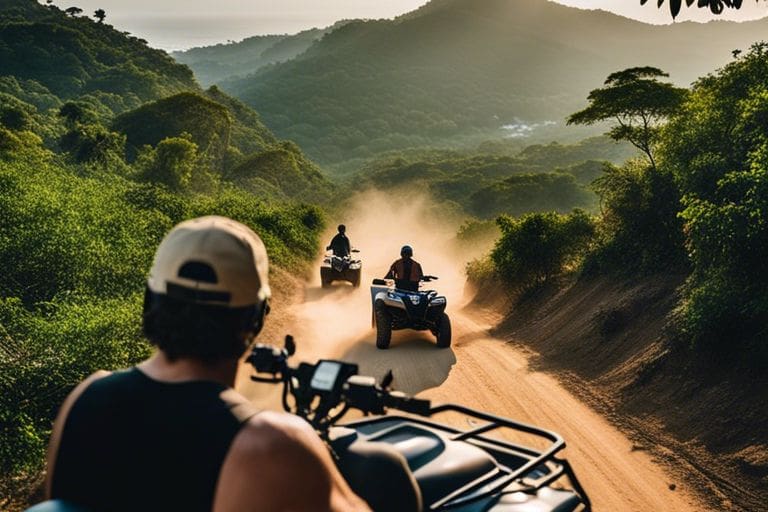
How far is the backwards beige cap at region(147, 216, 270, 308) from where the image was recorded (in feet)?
6.24

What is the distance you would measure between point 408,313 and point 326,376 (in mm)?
10490

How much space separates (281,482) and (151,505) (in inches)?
15.5

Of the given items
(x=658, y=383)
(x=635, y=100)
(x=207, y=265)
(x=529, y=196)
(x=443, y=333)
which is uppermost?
(x=635, y=100)

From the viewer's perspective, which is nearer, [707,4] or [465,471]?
[465,471]

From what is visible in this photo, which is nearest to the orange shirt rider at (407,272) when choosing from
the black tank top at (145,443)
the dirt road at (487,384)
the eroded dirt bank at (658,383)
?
the dirt road at (487,384)

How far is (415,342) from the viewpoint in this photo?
13727 millimetres

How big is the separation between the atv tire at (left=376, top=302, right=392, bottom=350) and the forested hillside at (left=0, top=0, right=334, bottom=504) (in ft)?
14.4

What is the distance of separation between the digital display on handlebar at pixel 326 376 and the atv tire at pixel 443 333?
10907 millimetres

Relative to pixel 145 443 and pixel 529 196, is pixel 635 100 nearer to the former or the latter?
pixel 145 443

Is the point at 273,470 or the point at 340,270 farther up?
the point at 273,470

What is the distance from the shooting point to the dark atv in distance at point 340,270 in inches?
850

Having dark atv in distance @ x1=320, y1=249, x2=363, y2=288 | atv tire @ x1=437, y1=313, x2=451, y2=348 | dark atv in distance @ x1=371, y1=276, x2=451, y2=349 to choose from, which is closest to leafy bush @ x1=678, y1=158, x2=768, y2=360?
atv tire @ x1=437, y1=313, x2=451, y2=348

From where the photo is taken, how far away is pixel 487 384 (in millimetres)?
11375

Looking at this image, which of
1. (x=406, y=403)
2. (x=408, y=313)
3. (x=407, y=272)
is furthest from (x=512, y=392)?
(x=406, y=403)
